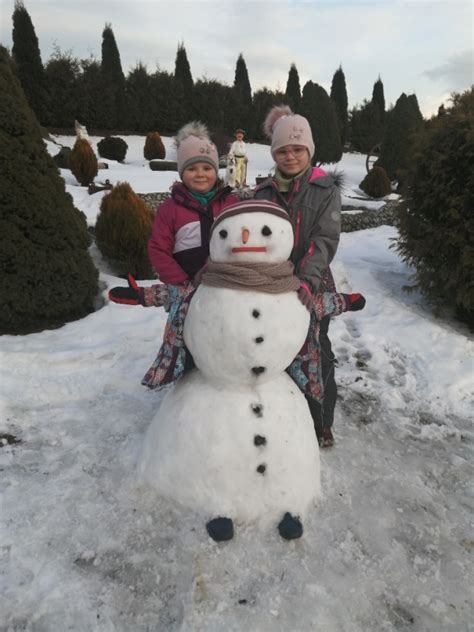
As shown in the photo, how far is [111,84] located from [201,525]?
2465 centimetres

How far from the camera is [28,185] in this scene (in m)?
4.20

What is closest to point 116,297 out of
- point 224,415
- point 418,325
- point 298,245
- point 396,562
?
point 224,415

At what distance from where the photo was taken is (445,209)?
4.67 metres

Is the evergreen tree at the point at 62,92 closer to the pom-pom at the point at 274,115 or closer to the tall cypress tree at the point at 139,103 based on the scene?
the tall cypress tree at the point at 139,103

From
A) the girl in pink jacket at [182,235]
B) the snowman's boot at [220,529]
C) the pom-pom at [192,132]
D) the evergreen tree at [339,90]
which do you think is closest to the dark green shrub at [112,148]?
the pom-pom at [192,132]

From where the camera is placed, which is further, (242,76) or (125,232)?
(242,76)

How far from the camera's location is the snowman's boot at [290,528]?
213cm

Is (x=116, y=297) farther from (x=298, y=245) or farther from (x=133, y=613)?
(x=133, y=613)

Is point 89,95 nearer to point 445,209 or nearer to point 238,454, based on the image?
point 445,209

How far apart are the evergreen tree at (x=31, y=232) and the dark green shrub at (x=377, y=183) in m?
12.6

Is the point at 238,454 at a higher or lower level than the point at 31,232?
lower

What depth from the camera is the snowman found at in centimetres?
210

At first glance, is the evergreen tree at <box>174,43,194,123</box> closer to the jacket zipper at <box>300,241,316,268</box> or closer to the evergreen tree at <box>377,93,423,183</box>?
the evergreen tree at <box>377,93,423,183</box>

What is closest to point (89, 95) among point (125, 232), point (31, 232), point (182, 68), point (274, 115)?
point (182, 68)
